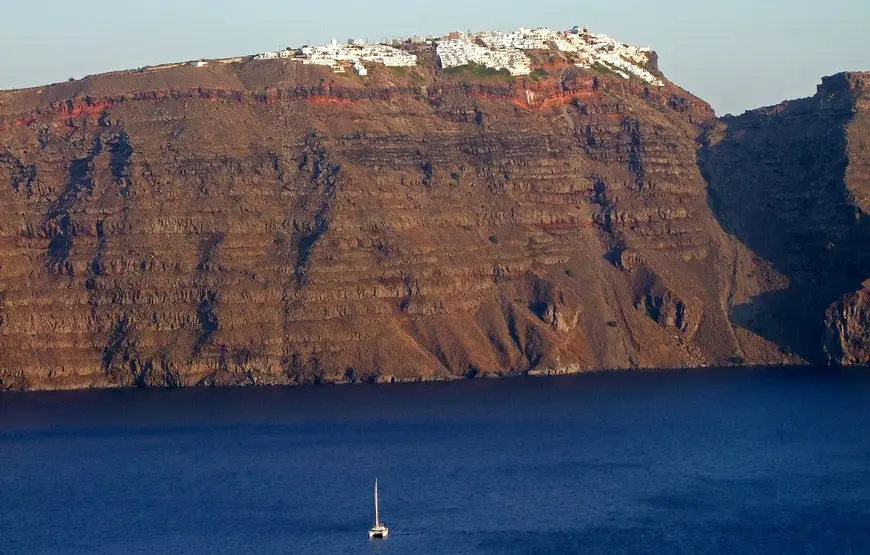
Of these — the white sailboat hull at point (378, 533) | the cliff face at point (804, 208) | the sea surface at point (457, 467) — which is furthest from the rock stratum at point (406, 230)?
the white sailboat hull at point (378, 533)

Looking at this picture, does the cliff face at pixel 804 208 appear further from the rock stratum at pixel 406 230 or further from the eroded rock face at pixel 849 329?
the rock stratum at pixel 406 230

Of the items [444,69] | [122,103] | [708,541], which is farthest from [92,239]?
[708,541]

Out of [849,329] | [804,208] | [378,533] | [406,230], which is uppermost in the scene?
[804,208]

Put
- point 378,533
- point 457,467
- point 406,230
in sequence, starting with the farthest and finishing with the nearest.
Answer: point 406,230, point 457,467, point 378,533

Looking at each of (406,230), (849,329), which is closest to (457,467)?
(406,230)

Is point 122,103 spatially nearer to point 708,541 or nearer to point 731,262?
point 731,262

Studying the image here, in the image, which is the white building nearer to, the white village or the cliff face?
the white village

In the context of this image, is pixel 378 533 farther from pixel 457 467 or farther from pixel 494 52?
pixel 494 52

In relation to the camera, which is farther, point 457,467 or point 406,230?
point 406,230
